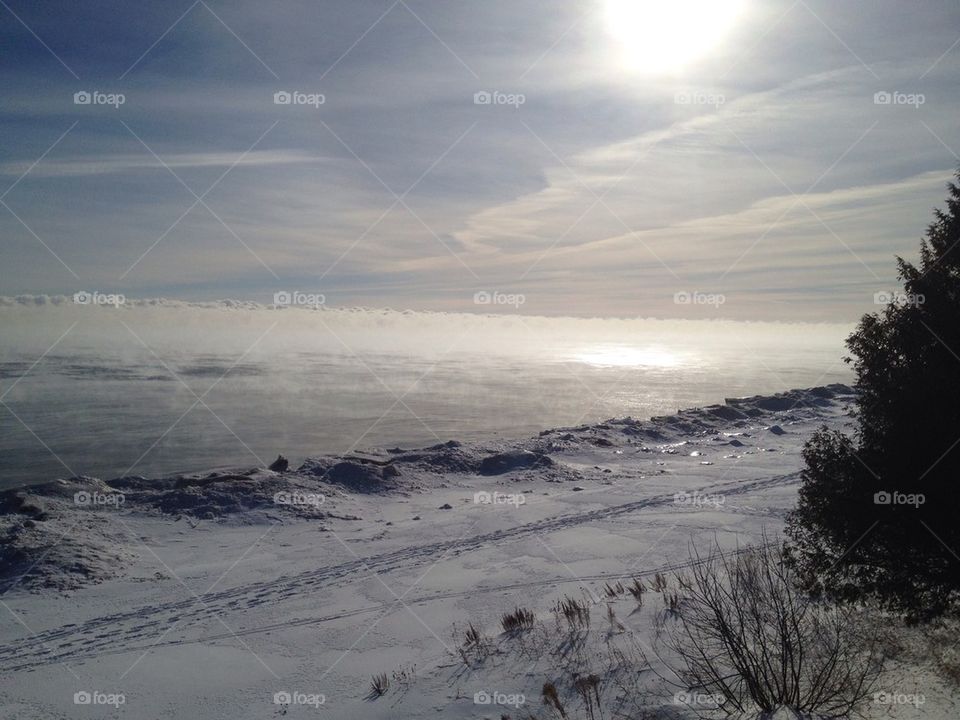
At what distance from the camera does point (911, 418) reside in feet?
22.8

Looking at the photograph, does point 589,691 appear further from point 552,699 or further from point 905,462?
point 905,462

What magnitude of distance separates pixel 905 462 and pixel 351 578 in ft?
31.9

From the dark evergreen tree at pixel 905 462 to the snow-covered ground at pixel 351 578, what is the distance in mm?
1490

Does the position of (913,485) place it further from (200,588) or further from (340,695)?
(200,588)

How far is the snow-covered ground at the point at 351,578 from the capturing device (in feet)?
25.4

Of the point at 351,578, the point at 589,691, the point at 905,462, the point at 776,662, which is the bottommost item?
the point at 351,578

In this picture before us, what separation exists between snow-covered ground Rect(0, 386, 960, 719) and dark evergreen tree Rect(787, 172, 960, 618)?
1.49 m

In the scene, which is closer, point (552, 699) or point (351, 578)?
point (552, 699)

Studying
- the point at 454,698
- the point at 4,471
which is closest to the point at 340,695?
the point at 454,698

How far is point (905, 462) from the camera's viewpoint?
22.9 ft

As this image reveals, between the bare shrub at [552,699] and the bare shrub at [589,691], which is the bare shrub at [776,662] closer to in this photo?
the bare shrub at [589,691]

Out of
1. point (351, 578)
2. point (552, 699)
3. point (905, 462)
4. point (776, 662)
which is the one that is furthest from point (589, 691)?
point (351, 578)

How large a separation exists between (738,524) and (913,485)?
9.52 metres

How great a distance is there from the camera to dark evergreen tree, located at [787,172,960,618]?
677 cm
